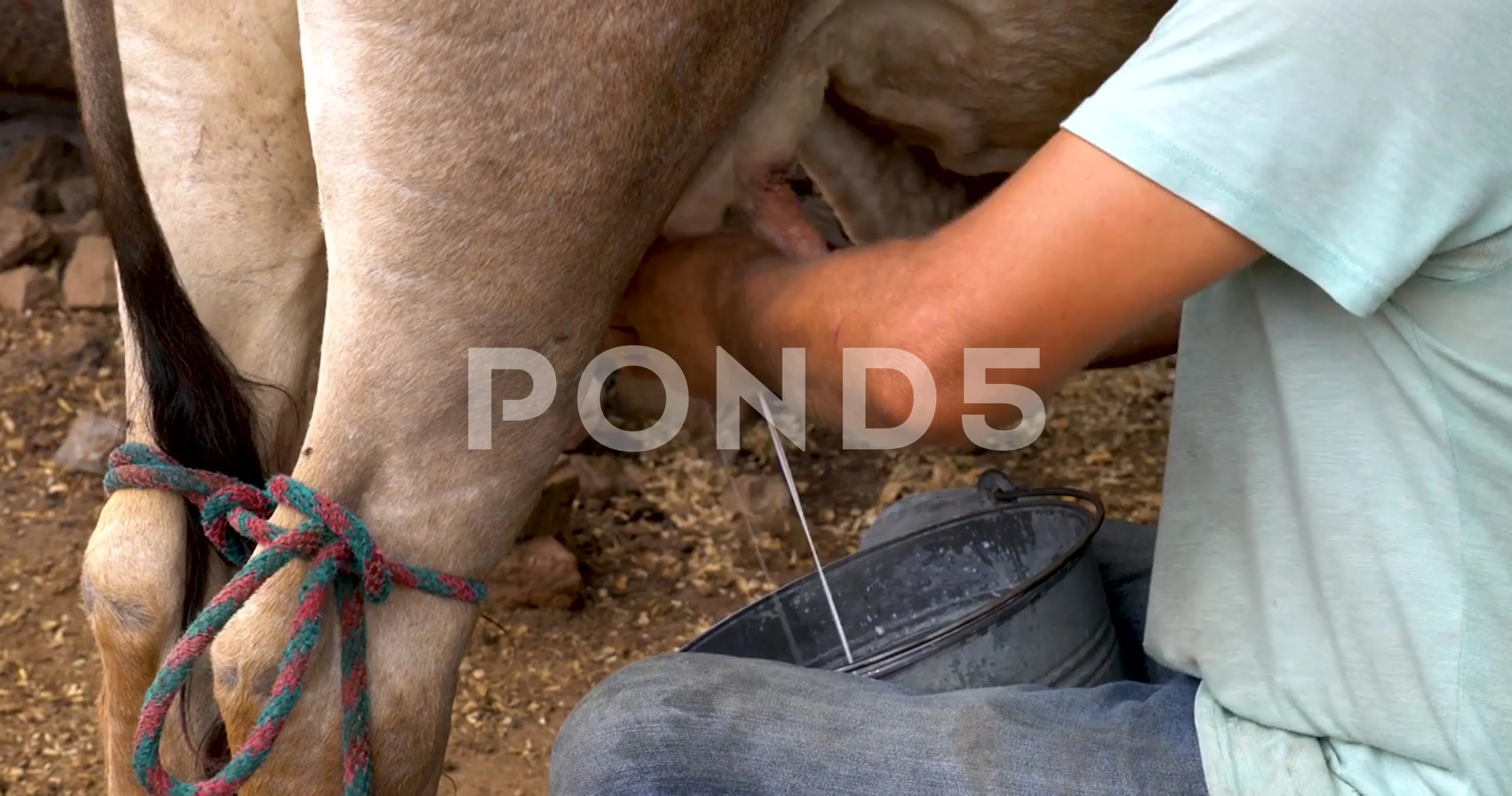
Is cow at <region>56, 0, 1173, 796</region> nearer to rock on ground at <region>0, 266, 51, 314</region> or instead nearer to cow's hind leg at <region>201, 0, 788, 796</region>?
cow's hind leg at <region>201, 0, 788, 796</region>

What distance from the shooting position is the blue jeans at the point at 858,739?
935 millimetres

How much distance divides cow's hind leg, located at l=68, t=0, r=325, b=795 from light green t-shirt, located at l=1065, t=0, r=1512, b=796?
28.5 inches

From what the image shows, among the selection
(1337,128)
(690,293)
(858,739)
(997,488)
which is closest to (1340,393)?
(1337,128)

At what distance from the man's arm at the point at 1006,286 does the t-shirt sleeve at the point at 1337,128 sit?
0.9 inches

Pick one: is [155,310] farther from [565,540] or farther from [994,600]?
[565,540]

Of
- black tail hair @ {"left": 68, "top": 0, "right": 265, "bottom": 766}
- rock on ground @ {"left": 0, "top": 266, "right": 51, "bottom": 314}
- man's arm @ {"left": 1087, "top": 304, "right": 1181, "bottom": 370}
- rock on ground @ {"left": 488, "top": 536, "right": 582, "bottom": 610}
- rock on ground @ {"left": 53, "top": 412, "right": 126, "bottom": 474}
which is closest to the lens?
black tail hair @ {"left": 68, "top": 0, "right": 265, "bottom": 766}

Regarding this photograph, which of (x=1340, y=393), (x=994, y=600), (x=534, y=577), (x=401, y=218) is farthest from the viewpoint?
(x=534, y=577)

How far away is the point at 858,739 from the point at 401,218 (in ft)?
1.68

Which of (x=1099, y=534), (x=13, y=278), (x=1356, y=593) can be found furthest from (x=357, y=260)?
(x=13, y=278)

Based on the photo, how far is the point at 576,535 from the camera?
7.17ft

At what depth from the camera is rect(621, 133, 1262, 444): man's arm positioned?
0.73 m

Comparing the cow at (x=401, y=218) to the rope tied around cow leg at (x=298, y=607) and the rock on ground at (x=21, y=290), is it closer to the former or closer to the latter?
the rope tied around cow leg at (x=298, y=607)

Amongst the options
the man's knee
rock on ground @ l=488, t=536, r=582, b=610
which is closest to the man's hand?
the man's knee

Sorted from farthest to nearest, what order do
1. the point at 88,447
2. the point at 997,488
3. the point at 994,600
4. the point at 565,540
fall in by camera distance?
the point at 88,447
the point at 565,540
the point at 997,488
the point at 994,600
